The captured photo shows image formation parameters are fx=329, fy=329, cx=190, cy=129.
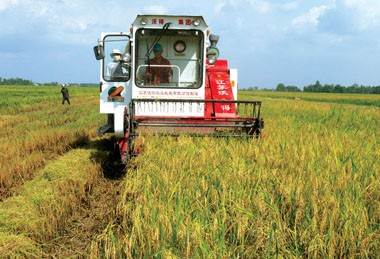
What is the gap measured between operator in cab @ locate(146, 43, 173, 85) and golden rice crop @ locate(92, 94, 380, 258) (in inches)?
84.0

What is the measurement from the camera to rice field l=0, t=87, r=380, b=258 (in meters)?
2.09

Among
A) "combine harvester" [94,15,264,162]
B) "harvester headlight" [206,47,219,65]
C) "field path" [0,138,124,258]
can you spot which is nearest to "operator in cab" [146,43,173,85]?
"combine harvester" [94,15,264,162]

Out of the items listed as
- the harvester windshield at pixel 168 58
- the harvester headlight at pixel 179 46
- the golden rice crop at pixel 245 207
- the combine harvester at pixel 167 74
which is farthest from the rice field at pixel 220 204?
the harvester headlight at pixel 179 46

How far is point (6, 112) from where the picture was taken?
16672 mm

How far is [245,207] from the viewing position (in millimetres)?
2592

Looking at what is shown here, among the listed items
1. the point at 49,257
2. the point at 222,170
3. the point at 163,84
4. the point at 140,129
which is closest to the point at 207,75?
the point at 163,84

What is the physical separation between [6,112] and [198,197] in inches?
662

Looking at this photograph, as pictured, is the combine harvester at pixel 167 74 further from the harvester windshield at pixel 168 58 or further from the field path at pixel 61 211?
the field path at pixel 61 211

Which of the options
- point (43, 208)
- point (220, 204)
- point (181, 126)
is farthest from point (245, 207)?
point (181, 126)

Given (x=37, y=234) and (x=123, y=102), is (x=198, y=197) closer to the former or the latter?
(x=37, y=234)

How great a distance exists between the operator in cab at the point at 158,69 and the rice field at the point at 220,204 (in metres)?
1.65

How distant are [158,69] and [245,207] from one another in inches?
155

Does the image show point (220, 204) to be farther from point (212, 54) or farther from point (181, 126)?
point (212, 54)

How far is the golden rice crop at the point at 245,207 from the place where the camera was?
2.07 metres
